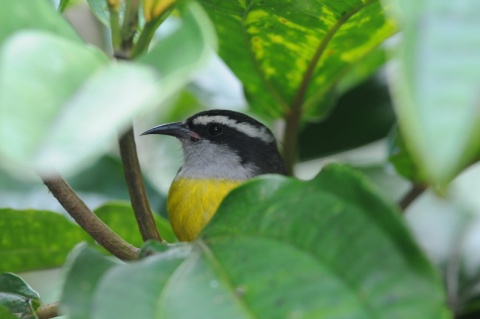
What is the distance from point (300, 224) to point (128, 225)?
1347 mm

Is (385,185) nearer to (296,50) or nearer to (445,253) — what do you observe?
(445,253)

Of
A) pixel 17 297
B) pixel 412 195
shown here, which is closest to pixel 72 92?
pixel 17 297

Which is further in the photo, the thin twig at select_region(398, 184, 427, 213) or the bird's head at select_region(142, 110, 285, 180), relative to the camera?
the bird's head at select_region(142, 110, 285, 180)

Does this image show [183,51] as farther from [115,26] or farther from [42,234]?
[42,234]

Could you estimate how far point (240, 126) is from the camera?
3879 mm

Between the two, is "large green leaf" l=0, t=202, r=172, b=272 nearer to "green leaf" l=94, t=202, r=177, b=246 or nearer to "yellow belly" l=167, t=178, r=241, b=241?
"green leaf" l=94, t=202, r=177, b=246

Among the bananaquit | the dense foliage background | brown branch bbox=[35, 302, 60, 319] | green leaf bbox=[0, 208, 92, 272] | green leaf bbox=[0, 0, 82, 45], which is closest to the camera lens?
the dense foliage background

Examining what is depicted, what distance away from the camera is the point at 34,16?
1450 millimetres

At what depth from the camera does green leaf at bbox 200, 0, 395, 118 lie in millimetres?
2422

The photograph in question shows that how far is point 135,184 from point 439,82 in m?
1.02

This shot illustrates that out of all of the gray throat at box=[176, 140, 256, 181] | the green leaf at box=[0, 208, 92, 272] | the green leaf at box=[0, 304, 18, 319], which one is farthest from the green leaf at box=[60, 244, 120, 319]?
the gray throat at box=[176, 140, 256, 181]

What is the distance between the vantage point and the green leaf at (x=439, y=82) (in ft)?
3.05

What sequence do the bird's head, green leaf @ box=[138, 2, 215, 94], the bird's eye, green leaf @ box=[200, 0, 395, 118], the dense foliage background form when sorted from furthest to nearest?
1. the bird's eye
2. the bird's head
3. green leaf @ box=[200, 0, 395, 118]
4. green leaf @ box=[138, 2, 215, 94]
5. the dense foliage background

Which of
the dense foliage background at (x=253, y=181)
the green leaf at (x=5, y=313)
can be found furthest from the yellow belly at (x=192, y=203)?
the green leaf at (x=5, y=313)
